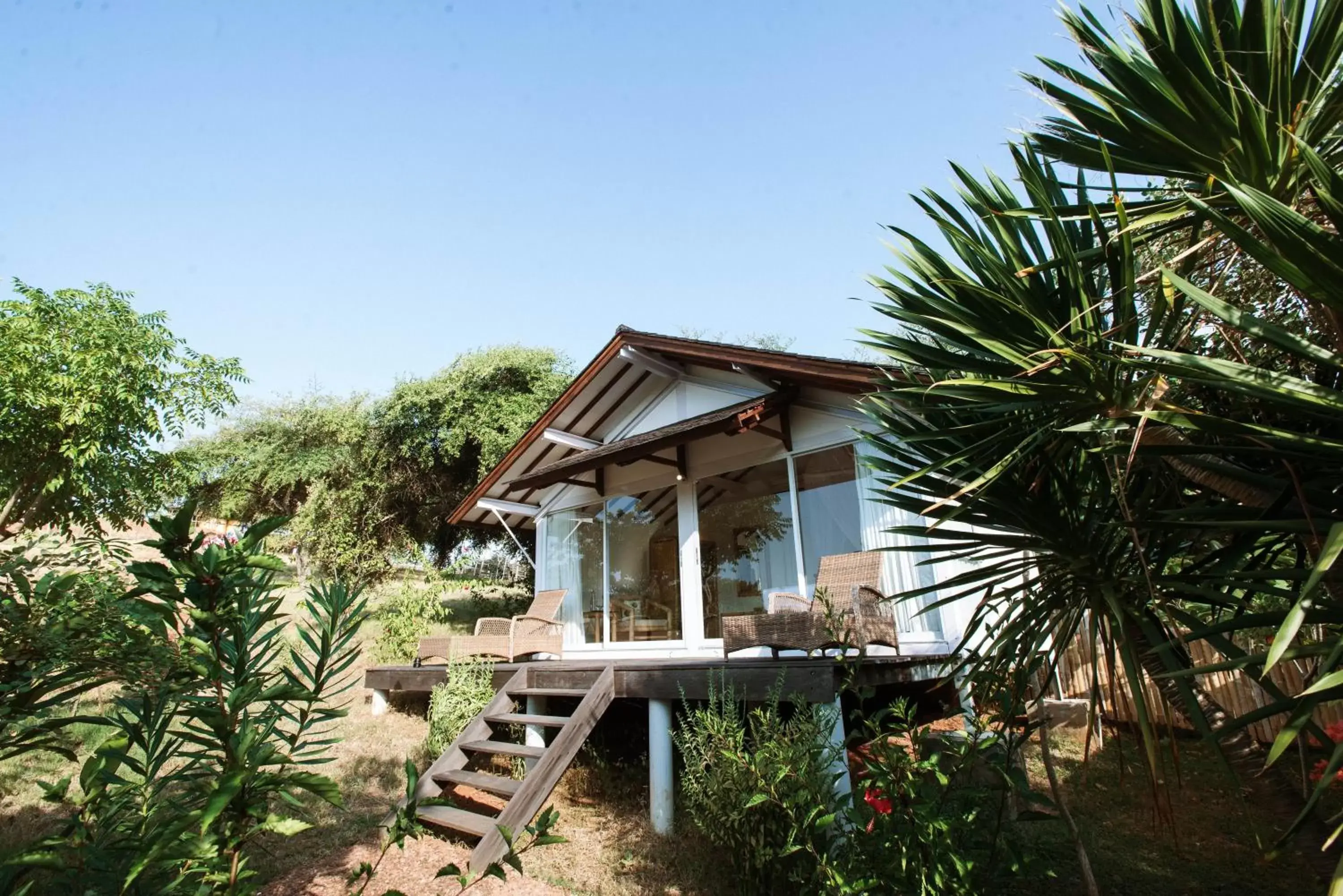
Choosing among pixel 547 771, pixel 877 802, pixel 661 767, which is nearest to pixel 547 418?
pixel 661 767

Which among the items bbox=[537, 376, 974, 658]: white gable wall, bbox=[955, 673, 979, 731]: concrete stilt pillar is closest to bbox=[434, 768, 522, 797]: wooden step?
bbox=[955, 673, 979, 731]: concrete stilt pillar

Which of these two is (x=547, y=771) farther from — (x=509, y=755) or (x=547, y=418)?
(x=547, y=418)

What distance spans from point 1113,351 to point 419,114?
8219mm

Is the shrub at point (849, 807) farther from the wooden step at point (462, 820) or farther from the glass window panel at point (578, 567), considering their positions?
the glass window panel at point (578, 567)

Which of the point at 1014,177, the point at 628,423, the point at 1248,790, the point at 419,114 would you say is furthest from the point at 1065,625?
the point at 419,114

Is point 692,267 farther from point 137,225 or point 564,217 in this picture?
point 137,225

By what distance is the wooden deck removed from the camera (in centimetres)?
485

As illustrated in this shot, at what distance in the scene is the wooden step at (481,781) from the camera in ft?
16.8

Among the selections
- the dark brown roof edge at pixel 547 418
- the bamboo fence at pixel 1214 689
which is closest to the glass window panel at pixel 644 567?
the dark brown roof edge at pixel 547 418

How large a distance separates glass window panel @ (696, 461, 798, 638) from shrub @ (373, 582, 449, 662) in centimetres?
431

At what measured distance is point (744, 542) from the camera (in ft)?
28.1

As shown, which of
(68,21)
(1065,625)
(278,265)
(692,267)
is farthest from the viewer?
(692,267)

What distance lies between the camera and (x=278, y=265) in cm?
934

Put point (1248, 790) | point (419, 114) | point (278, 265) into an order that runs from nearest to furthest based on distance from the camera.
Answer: point (1248, 790), point (419, 114), point (278, 265)
